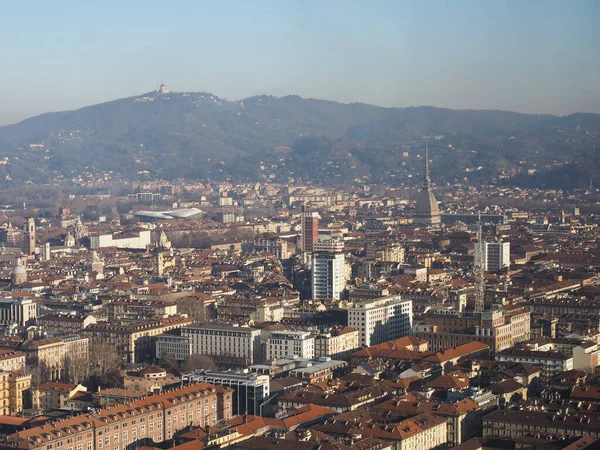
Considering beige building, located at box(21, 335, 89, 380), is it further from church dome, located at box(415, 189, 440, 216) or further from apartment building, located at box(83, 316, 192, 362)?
church dome, located at box(415, 189, 440, 216)

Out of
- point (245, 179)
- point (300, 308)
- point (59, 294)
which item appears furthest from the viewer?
point (245, 179)

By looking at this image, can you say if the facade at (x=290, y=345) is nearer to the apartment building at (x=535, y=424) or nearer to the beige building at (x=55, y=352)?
the beige building at (x=55, y=352)

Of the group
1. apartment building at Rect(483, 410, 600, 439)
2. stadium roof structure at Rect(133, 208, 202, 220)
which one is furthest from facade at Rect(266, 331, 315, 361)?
stadium roof structure at Rect(133, 208, 202, 220)

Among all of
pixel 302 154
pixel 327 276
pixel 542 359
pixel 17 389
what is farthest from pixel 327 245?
pixel 302 154

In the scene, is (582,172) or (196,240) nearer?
(196,240)

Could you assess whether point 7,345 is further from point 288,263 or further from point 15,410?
point 288,263

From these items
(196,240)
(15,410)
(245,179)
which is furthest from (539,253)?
(245,179)

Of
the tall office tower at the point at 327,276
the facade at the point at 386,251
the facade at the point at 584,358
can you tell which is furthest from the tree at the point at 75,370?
the facade at the point at 386,251
